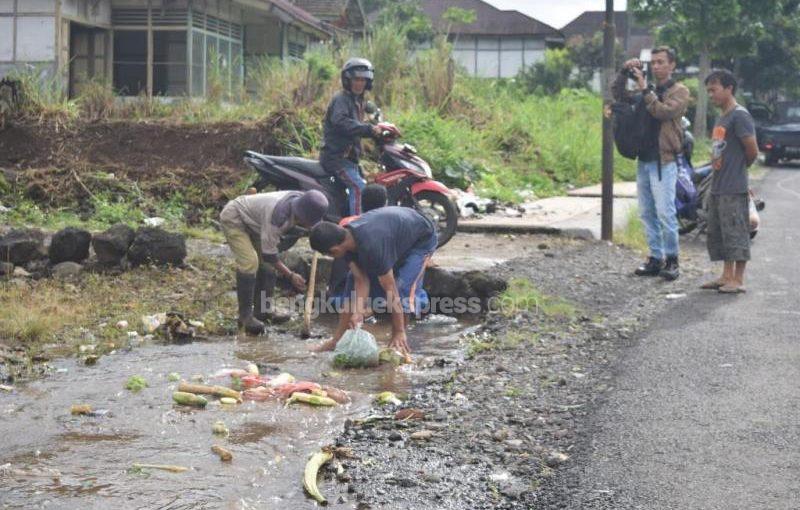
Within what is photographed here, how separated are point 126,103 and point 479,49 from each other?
122 feet

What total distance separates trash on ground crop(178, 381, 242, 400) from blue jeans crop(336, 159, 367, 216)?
452 centimetres

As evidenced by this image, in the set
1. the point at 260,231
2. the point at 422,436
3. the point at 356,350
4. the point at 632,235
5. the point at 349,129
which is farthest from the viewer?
the point at 632,235

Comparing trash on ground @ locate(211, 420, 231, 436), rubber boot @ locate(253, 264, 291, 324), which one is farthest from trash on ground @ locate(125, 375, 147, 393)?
rubber boot @ locate(253, 264, 291, 324)

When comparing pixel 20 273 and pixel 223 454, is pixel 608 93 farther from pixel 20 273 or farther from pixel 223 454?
pixel 223 454

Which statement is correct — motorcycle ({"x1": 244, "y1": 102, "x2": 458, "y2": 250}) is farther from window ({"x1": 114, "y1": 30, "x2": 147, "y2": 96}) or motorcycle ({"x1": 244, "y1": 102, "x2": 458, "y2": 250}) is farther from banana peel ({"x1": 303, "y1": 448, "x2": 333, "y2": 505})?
window ({"x1": 114, "y1": 30, "x2": 147, "y2": 96})

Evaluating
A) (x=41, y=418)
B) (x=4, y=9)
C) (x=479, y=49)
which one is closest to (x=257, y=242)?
(x=41, y=418)

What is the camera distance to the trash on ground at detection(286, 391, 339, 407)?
6.11 m

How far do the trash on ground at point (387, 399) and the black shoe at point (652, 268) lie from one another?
5223mm

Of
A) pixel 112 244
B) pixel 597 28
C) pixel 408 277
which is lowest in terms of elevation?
pixel 408 277

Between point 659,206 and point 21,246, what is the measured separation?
236 inches

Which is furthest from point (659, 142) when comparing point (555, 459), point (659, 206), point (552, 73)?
Result: point (552, 73)

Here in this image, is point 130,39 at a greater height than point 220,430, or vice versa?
point 130,39

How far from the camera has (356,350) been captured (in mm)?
7105

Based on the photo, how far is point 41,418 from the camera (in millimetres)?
5762
